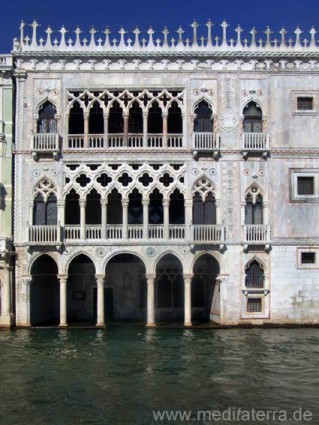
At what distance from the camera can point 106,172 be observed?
30891 mm

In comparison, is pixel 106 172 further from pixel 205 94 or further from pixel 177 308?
pixel 177 308

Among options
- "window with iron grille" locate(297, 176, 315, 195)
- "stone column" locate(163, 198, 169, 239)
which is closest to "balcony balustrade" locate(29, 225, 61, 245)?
"stone column" locate(163, 198, 169, 239)

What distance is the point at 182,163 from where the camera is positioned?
3097 centimetres

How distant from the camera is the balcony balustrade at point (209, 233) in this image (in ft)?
99.9

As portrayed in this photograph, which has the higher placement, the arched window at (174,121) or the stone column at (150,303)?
the arched window at (174,121)

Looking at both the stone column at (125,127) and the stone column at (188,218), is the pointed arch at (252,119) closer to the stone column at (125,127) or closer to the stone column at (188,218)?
the stone column at (188,218)

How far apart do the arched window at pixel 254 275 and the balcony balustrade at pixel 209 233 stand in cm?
178

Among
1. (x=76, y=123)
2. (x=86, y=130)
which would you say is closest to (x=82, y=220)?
(x=86, y=130)

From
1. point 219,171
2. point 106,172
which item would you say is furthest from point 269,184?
point 106,172

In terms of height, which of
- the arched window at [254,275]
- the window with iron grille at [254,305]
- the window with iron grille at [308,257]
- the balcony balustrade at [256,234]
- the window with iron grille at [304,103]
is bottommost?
the window with iron grille at [254,305]

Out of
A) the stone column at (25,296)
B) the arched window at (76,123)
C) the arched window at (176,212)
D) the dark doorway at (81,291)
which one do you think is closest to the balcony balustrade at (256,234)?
the arched window at (176,212)

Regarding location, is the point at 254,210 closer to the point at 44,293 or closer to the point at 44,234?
the point at 44,234

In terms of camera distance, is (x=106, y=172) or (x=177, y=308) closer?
(x=106, y=172)

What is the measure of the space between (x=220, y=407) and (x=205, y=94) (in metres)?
17.8
